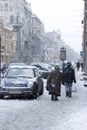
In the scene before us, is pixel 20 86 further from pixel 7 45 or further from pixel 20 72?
pixel 7 45

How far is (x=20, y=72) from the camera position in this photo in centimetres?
2628

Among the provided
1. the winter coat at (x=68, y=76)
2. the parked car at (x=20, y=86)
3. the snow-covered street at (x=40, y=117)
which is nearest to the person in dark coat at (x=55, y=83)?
the parked car at (x=20, y=86)

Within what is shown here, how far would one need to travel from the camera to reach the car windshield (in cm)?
2583

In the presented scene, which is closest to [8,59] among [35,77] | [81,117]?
[35,77]

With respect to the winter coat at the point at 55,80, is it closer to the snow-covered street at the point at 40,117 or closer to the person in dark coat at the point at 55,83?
the person in dark coat at the point at 55,83

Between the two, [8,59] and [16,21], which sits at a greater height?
[16,21]

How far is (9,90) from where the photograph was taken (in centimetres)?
2442

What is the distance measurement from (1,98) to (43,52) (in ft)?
486

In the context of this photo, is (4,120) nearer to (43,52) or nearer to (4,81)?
(4,81)

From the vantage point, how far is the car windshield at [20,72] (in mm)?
25828

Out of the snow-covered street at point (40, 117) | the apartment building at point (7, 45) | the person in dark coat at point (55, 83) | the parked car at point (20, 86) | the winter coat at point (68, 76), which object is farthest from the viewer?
the apartment building at point (7, 45)

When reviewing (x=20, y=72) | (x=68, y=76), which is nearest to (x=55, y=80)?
(x=68, y=76)

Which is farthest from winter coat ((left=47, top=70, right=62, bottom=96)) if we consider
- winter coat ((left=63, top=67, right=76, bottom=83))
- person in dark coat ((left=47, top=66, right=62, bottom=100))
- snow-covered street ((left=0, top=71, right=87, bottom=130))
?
snow-covered street ((left=0, top=71, right=87, bottom=130))

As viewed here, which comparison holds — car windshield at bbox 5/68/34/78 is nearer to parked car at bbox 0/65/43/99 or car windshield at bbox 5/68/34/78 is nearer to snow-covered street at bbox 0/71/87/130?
parked car at bbox 0/65/43/99
